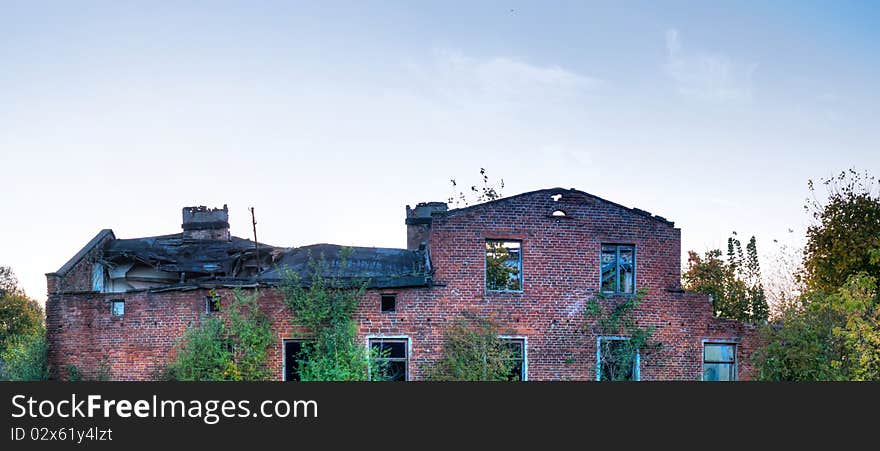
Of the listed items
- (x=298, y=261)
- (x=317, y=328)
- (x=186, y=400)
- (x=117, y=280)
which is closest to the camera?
(x=186, y=400)

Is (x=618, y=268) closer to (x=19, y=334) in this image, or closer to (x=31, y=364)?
(x=31, y=364)

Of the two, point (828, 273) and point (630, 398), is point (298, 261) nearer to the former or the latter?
point (630, 398)

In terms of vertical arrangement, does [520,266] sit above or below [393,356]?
above

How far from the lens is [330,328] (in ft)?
72.0

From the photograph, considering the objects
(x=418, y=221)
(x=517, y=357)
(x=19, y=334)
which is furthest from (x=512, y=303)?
(x=19, y=334)

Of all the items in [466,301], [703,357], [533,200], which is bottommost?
[703,357]

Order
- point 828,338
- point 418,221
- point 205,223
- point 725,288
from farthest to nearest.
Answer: point 725,288 < point 205,223 < point 418,221 < point 828,338

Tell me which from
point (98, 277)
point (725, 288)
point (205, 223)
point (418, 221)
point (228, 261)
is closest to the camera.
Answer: point (228, 261)

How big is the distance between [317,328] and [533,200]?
5972mm

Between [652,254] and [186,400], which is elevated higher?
[652,254]

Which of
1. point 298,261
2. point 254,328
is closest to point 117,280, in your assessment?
point 298,261

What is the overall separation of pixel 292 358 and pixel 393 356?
2.36 m

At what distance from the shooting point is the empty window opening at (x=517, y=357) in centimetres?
2241

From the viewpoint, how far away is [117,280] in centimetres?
2927
